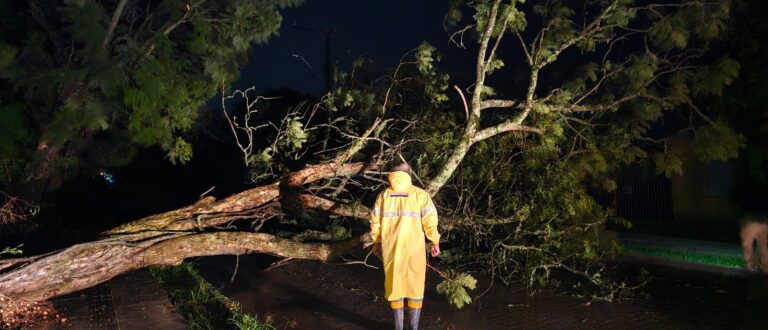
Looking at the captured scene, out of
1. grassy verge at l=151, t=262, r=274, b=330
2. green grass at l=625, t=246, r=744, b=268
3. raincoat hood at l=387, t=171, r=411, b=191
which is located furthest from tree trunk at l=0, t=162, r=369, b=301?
green grass at l=625, t=246, r=744, b=268

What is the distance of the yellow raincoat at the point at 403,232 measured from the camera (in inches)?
218

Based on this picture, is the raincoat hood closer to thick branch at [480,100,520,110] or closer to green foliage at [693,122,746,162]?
thick branch at [480,100,520,110]

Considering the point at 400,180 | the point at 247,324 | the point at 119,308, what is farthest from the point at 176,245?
the point at 400,180

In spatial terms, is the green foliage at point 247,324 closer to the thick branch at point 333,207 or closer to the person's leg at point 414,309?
the person's leg at point 414,309

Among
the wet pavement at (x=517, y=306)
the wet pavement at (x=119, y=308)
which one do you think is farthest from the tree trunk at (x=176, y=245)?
the wet pavement at (x=517, y=306)

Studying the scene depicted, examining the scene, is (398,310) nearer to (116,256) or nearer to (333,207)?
(333,207)

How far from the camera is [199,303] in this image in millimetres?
7750

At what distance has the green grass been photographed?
365 inches

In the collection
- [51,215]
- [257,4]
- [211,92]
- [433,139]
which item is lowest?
[51,215]

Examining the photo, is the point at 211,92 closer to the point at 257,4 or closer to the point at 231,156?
the point at 257,4

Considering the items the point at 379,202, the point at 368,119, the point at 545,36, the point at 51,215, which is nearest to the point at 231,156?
the point at 51,215

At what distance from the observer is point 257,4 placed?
9.14 meters

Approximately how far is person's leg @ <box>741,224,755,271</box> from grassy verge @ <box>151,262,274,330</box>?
6.38m

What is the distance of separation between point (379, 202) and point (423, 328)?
5.21 ft
